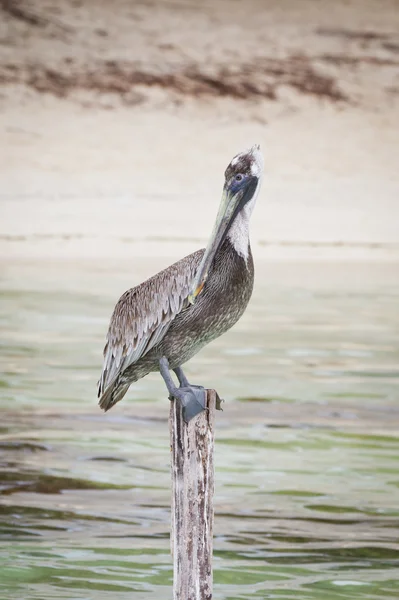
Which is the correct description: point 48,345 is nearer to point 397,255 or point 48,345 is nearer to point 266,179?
point 266,179

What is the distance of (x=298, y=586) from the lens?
4730 millimetres

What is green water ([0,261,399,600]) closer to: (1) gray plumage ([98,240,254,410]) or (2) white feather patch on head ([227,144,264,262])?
(1) gray plumage ([98,240,254,410])

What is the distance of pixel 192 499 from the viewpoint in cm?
290

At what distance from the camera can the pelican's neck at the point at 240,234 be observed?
3035mm

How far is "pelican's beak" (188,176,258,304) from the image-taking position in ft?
9.80

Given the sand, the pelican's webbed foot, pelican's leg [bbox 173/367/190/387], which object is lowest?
the pelican's webbed foot

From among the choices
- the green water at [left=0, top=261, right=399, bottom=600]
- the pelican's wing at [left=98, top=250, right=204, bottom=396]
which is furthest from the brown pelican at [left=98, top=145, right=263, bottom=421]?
the green water at [left=0, top=261, right=399, bottom=600]

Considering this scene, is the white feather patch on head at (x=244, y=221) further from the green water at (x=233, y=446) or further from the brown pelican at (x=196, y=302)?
the green water at (x=233, y=446)

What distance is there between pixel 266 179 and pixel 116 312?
420 cm

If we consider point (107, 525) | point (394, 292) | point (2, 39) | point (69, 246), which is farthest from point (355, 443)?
point (2, 39)

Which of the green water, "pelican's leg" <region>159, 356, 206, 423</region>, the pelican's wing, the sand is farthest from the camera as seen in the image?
the sand

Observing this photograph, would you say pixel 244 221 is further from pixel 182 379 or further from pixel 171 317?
pixel 182 379

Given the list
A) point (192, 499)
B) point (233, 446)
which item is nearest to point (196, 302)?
point (192, 499)

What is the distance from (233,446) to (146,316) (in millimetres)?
3490
